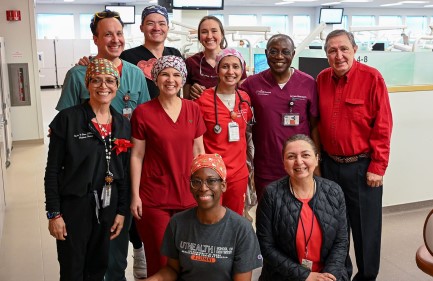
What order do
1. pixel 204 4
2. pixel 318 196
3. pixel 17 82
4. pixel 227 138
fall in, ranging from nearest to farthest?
1. pixel 318 196
2. pixel 227 138
3. pixel 204 4
4. pixel 17 82

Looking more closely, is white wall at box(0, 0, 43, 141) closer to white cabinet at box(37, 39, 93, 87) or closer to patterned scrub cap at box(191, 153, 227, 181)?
patterned scrub cap at box(191, 153, 227, 181)

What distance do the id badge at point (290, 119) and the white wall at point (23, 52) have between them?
5.28 m

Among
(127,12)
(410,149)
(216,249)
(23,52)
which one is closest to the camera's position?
(216,249)

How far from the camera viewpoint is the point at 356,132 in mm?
2508

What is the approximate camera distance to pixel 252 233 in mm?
1871

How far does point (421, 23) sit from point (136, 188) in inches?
958

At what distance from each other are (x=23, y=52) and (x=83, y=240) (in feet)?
17.3

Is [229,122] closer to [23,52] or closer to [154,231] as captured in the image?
[154,231]

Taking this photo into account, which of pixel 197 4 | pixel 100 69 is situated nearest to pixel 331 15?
pixel 197 4

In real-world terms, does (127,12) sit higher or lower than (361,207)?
higher

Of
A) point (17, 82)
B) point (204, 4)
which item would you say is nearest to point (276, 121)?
point (204, 4)

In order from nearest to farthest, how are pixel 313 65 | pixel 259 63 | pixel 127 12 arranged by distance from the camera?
pixel 313 65
pixel 259 63
pixel 127 12

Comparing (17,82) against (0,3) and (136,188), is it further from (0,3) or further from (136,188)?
(136,188)

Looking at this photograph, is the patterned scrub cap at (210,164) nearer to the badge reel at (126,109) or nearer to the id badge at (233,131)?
the id badge at (233,131)
